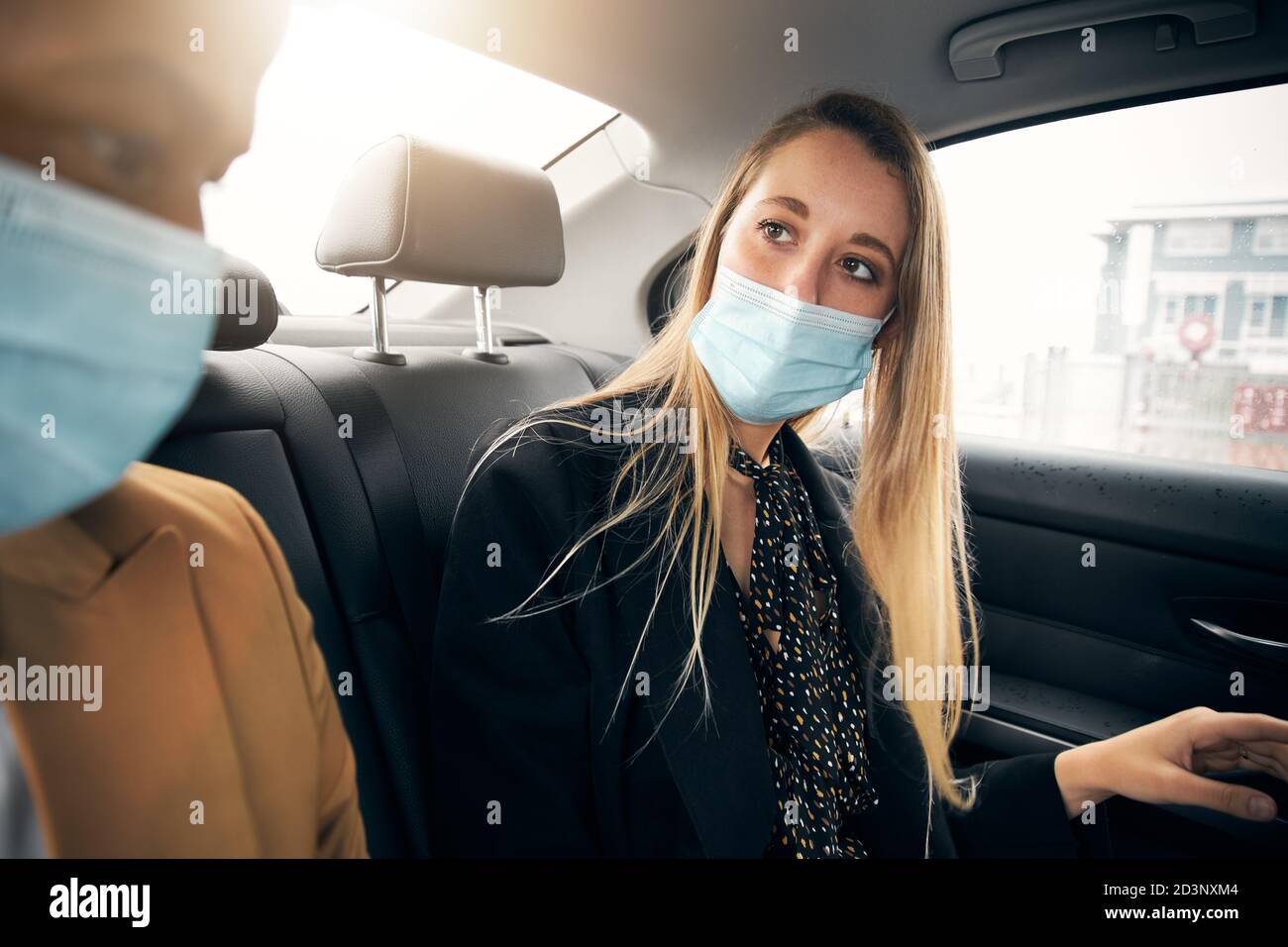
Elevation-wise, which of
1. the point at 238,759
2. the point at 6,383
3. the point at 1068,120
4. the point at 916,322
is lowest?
the point at 238,759

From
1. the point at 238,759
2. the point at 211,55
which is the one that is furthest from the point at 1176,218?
the point at 238,759

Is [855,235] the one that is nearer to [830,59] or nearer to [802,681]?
[830,59]

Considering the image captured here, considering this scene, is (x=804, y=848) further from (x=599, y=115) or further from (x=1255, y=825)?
(x=599, y=115)

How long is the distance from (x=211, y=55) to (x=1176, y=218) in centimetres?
119

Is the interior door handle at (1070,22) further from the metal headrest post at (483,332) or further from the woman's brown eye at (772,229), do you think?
the metal headrest post at (483,332)

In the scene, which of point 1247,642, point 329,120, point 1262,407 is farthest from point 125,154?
point 1247,642

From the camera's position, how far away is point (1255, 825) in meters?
0.92

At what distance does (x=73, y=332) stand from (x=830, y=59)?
1033mm

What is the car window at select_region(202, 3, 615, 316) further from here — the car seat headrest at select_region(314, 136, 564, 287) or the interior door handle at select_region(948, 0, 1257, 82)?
Result: the interior door handle at select_region(948, 0, 1257, 82)

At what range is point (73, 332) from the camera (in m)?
0.46

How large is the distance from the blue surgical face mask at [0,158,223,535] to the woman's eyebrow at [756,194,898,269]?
687 mm

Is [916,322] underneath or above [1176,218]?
underneath

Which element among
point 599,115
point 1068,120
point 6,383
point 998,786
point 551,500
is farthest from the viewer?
point 599,115

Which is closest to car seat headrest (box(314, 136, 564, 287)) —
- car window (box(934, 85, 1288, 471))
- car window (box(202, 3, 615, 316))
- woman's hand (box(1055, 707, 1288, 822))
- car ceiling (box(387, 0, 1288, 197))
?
car window (box(202, 3, 615, 316))
